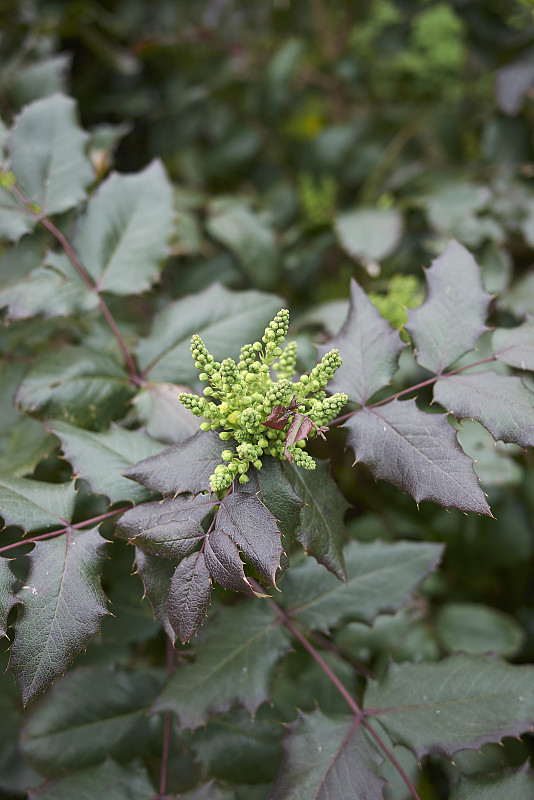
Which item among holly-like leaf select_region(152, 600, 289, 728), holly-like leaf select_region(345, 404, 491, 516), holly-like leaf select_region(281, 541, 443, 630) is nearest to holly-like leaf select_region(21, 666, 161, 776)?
holly-like leaf select_region(152, 600, 289, 728)

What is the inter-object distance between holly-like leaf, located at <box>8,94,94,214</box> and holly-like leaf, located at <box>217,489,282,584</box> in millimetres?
→ 812

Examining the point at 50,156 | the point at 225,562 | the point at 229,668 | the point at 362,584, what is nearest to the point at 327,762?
the point at 229,668

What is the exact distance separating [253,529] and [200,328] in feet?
1.75

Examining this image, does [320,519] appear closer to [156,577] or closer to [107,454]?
[156,577]

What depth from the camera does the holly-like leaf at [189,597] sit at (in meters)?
0.74

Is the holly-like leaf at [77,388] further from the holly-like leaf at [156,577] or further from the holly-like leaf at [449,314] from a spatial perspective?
the holly-like leaf at [449,314]

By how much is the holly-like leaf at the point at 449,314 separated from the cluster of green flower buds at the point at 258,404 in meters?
0.25

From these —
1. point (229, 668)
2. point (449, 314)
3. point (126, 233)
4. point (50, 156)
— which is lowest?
point (229, 668)

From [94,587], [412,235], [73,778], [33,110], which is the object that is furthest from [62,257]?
[412,235]

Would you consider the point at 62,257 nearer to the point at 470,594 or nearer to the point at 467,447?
the point at 467,447

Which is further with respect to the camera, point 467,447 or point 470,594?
point 470,594

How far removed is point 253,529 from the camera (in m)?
0.73

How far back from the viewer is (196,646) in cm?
108

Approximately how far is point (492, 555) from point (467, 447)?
41 centimetres
